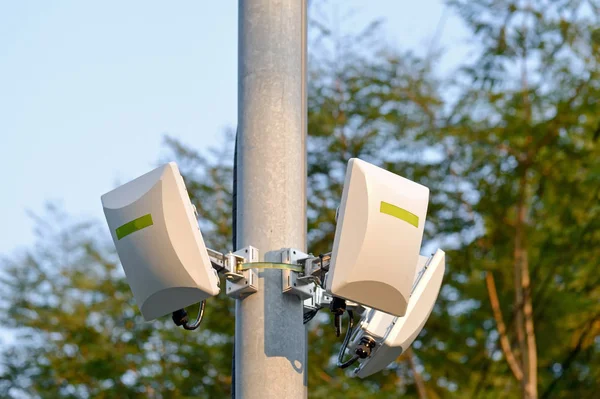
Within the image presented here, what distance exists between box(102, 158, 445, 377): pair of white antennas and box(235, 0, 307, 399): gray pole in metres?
0.06

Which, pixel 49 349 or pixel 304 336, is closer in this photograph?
pixel 304 336

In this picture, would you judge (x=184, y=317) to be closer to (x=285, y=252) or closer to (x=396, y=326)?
(x=285, y=252)

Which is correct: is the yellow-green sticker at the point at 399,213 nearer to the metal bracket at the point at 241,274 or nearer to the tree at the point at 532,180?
the metal bracket at the point at 241,274

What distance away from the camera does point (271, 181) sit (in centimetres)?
287

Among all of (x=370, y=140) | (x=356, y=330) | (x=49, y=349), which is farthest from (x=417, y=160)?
(x=356, y=330)

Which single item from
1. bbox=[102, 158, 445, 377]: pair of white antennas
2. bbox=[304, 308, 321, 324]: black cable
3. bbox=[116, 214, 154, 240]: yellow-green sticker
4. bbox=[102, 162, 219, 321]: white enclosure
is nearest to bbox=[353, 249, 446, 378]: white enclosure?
bbox=[304, 308, 321, 324]: black cable

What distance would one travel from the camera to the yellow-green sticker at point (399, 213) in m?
2.71

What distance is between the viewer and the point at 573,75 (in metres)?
11.1

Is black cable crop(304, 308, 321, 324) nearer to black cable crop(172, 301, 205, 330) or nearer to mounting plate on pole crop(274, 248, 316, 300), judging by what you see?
mounting plate on pole crop(274, 248, 316, 300)

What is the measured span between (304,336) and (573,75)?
8.91 meters

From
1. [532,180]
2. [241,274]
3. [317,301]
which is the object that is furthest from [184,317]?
[532,180]

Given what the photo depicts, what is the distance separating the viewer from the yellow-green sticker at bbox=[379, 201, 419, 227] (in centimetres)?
271

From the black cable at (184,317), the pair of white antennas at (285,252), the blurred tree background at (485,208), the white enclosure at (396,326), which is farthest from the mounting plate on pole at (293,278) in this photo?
the blurred tree background at (485,208)

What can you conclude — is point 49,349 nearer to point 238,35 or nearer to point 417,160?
point 417,160
